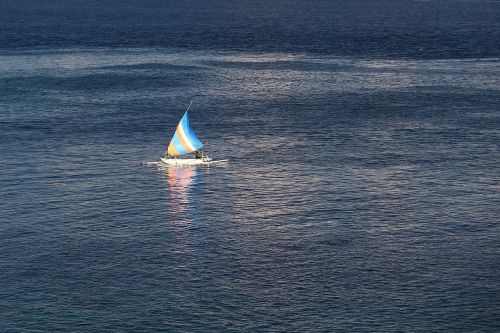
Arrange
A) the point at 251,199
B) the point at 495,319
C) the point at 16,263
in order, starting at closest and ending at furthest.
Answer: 1. the point at 495,319
2. the point at 16,263
3. the point at 251,199

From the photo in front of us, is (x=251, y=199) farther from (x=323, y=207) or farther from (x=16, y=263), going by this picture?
(x=16, y=263)

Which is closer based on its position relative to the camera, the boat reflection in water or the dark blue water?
the dark blue water

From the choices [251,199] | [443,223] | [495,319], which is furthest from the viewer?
[251,199]

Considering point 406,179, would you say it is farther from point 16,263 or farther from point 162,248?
point 16,263

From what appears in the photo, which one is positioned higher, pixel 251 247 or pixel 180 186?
pixel 180 186

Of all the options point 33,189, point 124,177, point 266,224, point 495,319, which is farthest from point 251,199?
point 495,319

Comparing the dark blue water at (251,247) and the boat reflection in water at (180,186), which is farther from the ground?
the boat reflection in water at (180,186)

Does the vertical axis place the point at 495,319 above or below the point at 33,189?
below

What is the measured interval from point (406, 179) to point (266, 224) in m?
34.9

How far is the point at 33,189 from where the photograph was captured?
183m

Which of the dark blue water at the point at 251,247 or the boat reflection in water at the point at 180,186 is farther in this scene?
the boat reflection in water at the point at 180,186

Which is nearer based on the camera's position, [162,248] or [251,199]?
[162,248]

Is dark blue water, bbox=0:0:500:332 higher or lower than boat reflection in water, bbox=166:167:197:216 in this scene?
lower

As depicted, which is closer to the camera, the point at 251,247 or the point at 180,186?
the point at 251,247
